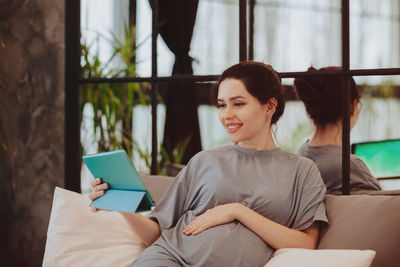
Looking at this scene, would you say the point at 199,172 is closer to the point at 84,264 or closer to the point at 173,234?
the point at 173,234

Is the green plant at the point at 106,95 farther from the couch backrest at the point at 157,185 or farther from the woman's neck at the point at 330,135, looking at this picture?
the woman's neck at the point at 330,135

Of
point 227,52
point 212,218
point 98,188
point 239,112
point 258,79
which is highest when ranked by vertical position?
point 227,52

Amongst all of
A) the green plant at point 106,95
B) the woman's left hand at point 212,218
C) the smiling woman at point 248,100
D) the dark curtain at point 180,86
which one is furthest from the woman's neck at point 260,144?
the green plant at point 106,95

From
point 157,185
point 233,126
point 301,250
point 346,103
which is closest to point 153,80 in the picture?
point 157,185

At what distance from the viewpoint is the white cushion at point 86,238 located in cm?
196

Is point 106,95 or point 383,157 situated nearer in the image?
point 383,157

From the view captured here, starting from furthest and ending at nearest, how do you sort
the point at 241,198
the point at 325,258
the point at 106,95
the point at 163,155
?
the point at 163,155
the point at 106,95
the point at 241,198
the point at 325,258

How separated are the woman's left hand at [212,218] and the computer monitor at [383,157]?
0.99m

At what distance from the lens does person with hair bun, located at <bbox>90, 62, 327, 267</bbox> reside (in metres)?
1.76

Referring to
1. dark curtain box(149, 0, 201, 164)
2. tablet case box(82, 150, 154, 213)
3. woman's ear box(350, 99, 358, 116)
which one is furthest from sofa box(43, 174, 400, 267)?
dark curtain box(149, 0, 201, 164)

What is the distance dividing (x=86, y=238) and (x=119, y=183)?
1.19 feet

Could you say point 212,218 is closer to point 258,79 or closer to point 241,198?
point 241,198

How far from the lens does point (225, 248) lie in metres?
1.75

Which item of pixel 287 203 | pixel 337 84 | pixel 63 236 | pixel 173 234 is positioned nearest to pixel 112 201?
pixel 173 234
